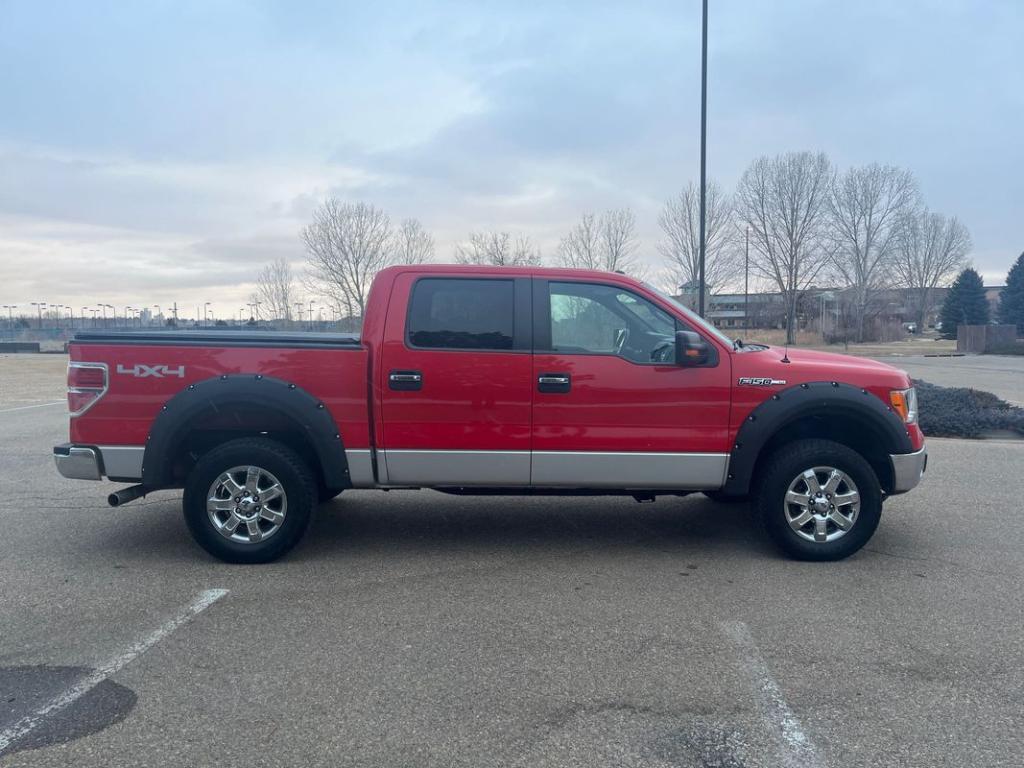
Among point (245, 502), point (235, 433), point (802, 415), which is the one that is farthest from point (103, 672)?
point (802, 415)

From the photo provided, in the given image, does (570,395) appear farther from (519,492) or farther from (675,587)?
(675,587)

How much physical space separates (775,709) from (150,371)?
4.29 metres

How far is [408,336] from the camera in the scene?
5.37 m

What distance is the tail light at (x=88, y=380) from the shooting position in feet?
17.2

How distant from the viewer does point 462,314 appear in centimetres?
543

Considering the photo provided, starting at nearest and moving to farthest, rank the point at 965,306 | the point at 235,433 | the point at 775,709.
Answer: the point at 775,709 < the point at 235,433 < the point at 965,306

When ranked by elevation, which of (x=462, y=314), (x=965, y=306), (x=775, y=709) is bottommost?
(x=775, y=709)

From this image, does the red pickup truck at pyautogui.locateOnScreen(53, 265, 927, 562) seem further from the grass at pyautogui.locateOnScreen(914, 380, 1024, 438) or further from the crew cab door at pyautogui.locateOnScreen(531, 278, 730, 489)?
the grass at pyautogui.locateOnScreen(914, 380, 1024, 438)

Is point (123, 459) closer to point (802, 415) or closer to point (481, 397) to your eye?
point (481, 397)

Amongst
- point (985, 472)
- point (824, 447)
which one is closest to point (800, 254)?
point (985, 472)

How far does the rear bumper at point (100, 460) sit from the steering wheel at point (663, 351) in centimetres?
353

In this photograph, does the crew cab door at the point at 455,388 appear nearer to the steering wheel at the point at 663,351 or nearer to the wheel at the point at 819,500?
the steering wheel at the point at 663,351

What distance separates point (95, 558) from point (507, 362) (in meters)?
3.27

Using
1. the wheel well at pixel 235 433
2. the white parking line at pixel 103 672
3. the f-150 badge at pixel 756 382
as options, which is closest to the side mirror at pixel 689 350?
the f-150 badge at pixel 756 382
